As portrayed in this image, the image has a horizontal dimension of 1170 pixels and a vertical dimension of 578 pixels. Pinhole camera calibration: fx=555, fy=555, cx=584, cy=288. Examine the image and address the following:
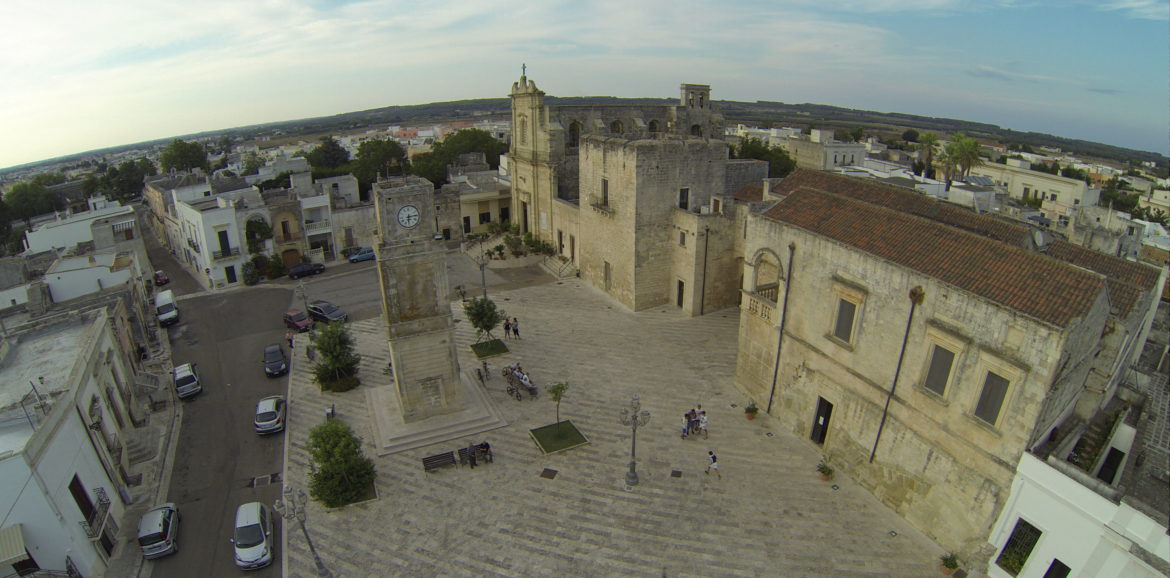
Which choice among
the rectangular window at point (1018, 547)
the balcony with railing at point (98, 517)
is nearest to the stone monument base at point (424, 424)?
the balcony with railing at point (98, 517)

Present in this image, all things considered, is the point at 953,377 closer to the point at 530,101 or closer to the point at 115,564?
the point at 115,564

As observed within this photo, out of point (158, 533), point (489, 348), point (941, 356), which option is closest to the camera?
→ point (941, 356)

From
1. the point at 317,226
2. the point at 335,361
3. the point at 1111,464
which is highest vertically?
the point at 317,226

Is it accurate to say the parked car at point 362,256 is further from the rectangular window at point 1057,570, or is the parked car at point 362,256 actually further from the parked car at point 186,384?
the rectangular window at point 1057,570

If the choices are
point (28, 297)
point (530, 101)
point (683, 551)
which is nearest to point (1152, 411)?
point (683, 551)

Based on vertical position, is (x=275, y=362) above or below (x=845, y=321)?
below

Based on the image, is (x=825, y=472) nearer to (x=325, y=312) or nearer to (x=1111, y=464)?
(x=1111, y=464)

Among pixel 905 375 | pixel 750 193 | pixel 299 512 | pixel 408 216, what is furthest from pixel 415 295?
pixel 750 193

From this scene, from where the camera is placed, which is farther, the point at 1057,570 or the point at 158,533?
the point at 158,533
